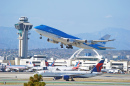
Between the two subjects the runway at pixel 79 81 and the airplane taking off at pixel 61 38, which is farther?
the runway at pixel 79 81

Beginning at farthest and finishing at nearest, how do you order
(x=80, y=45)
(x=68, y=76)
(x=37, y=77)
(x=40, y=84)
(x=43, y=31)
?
1. (x=68, y=76)
2. (x=80, y=45)
3. (x=43, y=31)
4. (x=37, y=77)
5. (x=40, y=84)

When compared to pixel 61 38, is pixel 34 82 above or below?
below

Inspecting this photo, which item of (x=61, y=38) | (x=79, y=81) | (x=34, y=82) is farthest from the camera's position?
(x=79, y=81)

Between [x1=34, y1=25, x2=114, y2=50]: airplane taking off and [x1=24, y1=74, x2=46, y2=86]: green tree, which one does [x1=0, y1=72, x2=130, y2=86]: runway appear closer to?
[x1=34, y1=25, x2=114, y2=50]: airplane taking off

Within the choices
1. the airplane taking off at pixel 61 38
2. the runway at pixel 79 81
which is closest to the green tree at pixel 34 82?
the airplane taking off at pixel 61 38

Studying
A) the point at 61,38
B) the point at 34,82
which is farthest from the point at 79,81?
the point at 34,82

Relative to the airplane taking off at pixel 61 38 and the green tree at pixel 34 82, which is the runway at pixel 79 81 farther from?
the green tree at pixel 34 82

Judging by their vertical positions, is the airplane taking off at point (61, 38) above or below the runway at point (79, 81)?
above

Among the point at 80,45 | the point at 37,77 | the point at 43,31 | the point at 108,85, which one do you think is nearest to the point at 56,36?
the point at 43,31

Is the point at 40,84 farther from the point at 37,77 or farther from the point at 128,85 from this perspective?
the point at 128,85

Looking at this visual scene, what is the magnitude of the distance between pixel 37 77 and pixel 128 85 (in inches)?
1725

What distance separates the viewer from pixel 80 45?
100812mm

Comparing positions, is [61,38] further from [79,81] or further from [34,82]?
[34,82]

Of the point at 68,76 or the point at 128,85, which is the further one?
the point at 68,76
